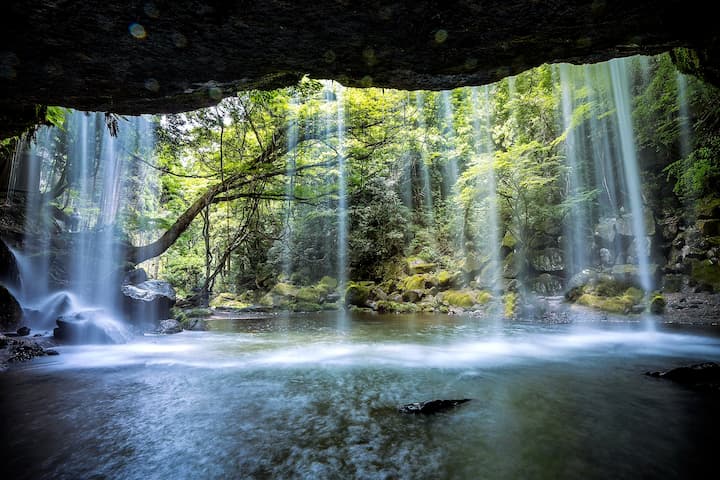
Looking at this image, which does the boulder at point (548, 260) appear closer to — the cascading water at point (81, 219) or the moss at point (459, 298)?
the moss at point (459, 298)

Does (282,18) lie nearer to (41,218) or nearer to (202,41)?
(202,41)

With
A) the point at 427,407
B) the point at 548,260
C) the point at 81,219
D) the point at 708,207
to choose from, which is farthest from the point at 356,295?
the point at 427,407

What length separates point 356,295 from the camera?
61.4 feet

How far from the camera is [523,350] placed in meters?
6.64

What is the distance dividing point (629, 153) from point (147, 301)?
1851 cm

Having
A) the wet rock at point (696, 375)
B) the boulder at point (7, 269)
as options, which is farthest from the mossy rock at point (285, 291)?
the wet rock at point (696, 375)

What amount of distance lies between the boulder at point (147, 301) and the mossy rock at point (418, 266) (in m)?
12.3

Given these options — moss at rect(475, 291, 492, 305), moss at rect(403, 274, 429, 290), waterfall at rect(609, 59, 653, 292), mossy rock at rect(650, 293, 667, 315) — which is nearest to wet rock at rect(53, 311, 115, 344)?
moss at rect(475, 291, 492, 305)

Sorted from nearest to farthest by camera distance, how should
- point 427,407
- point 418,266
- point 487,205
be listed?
point 427,407
point 487,205
point 418,266

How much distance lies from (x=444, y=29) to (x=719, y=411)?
13.4 ft

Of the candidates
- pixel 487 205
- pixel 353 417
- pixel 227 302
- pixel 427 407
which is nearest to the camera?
pixel 353 417

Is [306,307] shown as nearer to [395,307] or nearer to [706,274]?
[395,307]

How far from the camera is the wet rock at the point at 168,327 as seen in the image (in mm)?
9397

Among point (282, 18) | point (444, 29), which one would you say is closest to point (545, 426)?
point (444, 29)
